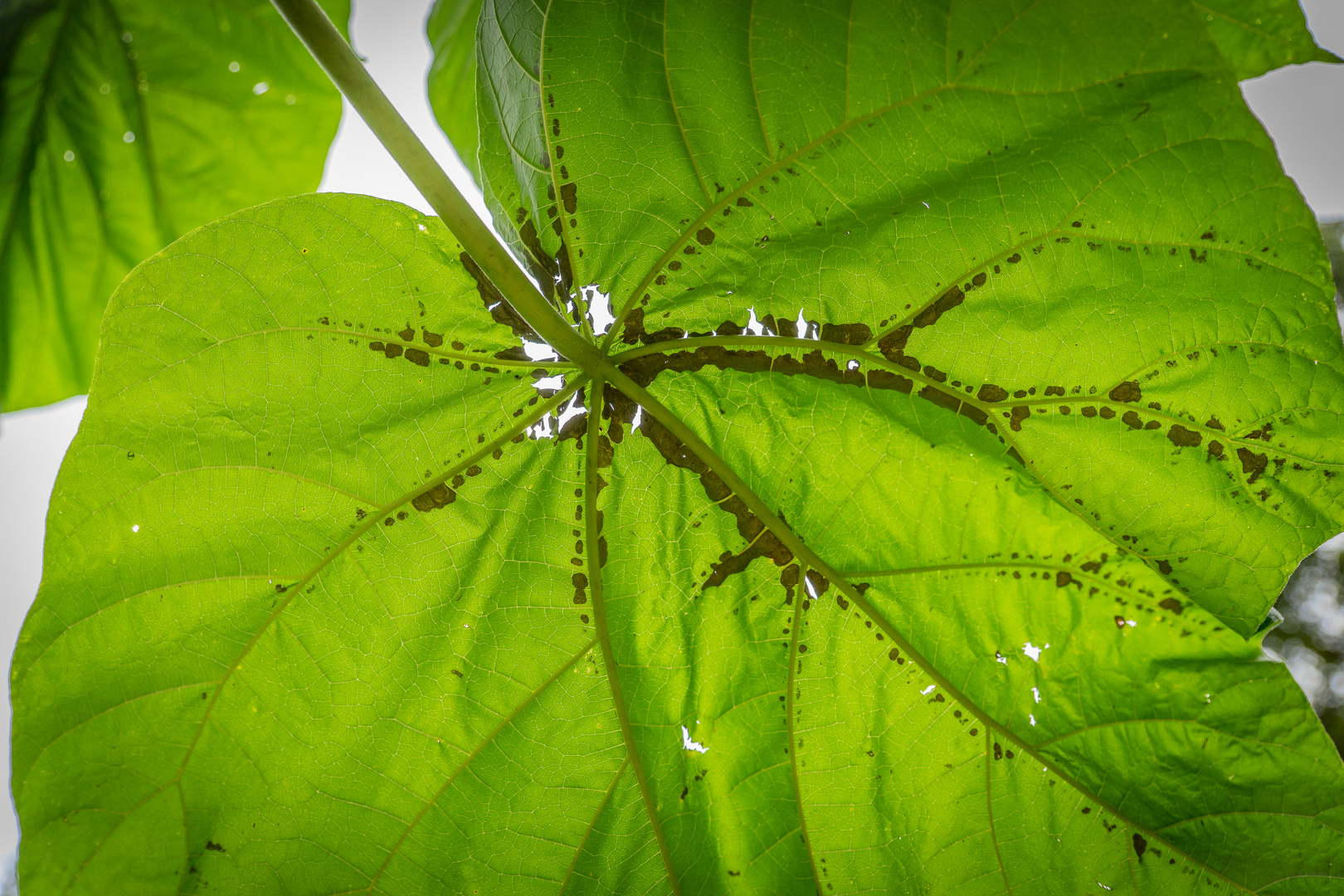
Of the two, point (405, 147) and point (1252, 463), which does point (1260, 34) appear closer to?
point (1252, 463)

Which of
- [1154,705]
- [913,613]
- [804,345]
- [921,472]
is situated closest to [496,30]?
[804,345]

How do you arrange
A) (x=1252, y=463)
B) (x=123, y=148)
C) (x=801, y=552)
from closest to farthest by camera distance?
(x=1252, y=463) < (x=801, y=552) < (x=123, y=148)

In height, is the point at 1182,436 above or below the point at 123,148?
below

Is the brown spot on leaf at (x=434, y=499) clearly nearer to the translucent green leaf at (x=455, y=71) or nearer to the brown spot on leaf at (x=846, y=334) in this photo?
the brown spot on leaf at (x=846, y=334)

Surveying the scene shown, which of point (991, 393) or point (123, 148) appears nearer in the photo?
point (991, 393)

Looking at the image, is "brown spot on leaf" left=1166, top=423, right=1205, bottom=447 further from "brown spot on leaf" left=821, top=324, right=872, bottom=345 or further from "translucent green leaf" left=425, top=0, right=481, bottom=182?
"translucent green leaf" left=425, top=0, right=481, bottom=182

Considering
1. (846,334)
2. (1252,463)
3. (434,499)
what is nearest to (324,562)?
(434,499)

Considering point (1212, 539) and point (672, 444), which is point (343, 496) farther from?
point (1212, 539)

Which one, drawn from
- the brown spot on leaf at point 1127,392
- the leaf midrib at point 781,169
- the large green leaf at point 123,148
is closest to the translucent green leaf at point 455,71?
the large green leaf at point 123,148
